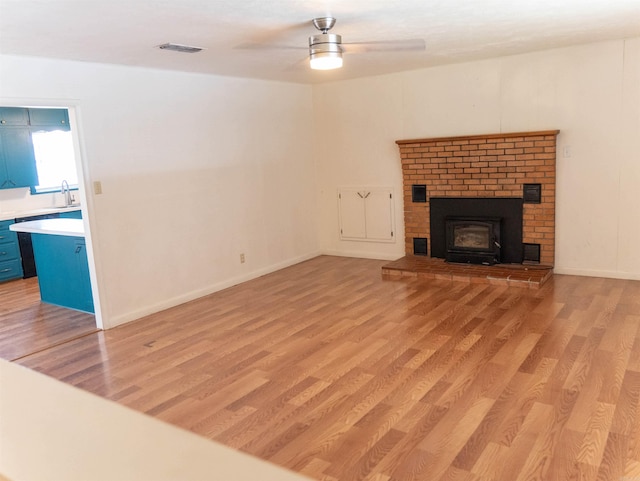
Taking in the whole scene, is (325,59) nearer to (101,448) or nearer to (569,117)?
(101,448)

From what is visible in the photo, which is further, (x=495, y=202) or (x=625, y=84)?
(x=495, y=202)

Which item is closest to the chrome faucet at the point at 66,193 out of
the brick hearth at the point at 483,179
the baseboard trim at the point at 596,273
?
the brick hearth at the point at 483,179

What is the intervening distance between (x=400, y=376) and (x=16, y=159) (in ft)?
20.2

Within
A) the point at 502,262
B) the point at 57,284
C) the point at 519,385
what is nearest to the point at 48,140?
the point at 57,284

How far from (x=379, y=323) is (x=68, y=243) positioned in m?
3.13

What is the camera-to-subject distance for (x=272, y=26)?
11.6ft

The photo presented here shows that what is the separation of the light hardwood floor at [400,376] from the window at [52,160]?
379cm

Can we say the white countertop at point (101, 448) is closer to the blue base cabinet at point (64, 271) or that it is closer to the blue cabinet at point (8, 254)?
the blue base cabinet at point (64, 271)

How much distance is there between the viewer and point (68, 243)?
5164 mm

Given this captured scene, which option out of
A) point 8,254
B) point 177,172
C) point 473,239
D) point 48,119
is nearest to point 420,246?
point 473,239

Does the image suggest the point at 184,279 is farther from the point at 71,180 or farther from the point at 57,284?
the point at 71,180

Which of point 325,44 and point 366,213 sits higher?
point 325,44

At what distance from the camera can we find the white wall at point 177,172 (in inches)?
179

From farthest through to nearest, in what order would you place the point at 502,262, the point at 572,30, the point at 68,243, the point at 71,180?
1. the point at 71,180
2. the point at 502,262
3. the point at 68,243
4. the point at 572,30
